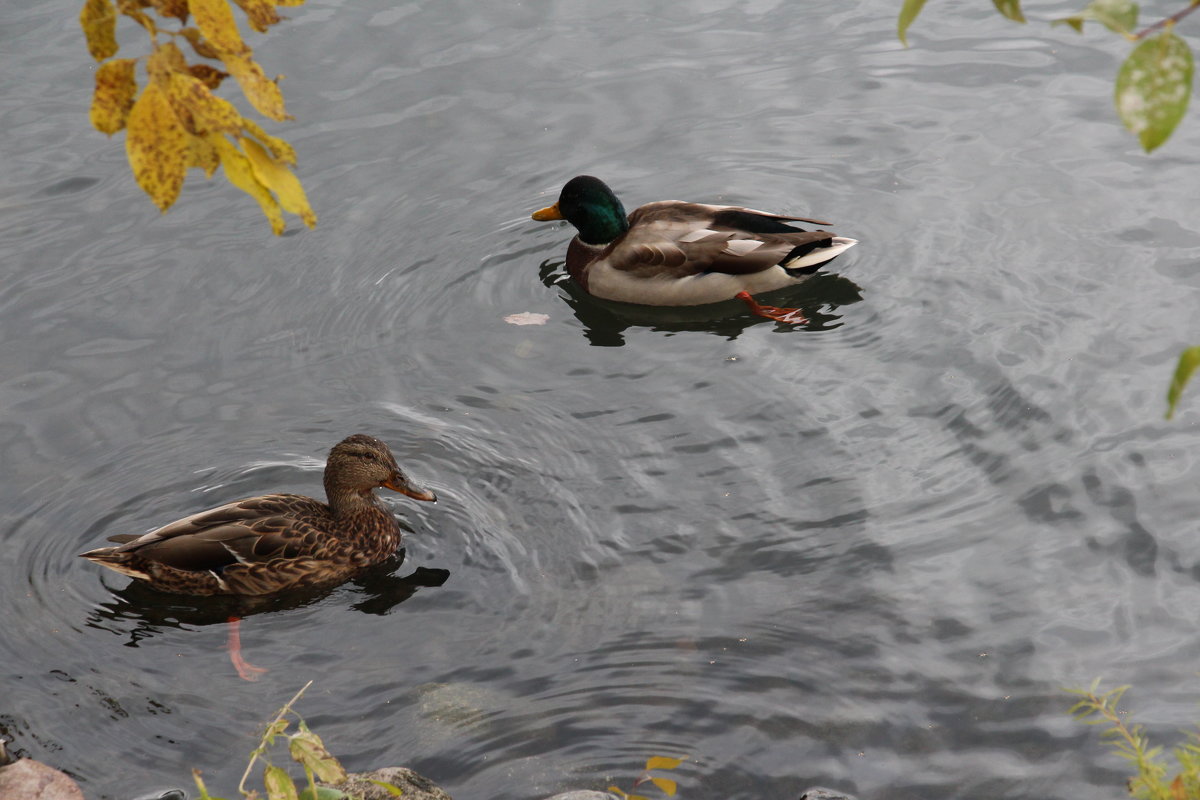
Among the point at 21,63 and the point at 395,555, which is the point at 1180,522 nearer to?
the point at 395,555

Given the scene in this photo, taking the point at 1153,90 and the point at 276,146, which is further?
the point at 276,146

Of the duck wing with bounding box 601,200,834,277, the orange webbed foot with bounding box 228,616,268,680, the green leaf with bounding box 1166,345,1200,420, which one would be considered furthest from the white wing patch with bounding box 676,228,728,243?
the green leaf with bounding box 1166,345,1200,420

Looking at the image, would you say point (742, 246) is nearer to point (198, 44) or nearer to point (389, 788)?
point (389, 788)

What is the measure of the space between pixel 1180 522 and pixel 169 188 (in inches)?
204

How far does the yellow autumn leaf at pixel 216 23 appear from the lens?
2137 millimetres

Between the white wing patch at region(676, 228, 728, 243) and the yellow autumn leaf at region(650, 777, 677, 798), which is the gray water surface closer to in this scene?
the yellow autumn leaf at region(650, 777, 677, 798)

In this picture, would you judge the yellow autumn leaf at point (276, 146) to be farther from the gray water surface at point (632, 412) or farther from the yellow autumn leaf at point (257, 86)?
the gray water surface at point (632, 412)

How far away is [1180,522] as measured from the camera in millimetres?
5820

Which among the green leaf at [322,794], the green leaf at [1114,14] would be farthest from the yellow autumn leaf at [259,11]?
the green leaf at [322,794]

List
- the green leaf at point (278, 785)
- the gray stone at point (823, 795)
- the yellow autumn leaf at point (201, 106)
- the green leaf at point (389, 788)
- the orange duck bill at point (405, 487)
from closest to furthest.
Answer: the yellow autumn leaf at point (201, 106)
the green leaf at point (278, 785)
the green leaf at point (389, 788)
the gray stone at point (823, 795)
the orange duck bill at point (405, 487)

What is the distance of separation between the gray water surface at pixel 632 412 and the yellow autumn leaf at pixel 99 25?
3.33 m

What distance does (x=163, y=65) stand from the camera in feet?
7.03

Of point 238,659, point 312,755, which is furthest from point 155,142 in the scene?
point 238,659

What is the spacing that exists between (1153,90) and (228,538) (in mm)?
5061
